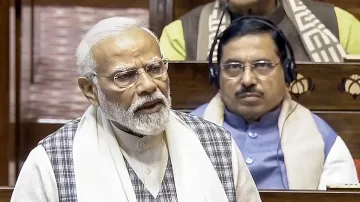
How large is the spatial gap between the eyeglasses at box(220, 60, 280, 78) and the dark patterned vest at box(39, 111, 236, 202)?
37 centimetres

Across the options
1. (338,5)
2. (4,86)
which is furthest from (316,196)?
(338,5)

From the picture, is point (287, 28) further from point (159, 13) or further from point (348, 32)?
point (159, 13)

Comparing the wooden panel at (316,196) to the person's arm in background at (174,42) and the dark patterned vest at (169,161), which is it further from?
the person's arm in background at (174,42)

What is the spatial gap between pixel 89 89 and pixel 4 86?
103 cm

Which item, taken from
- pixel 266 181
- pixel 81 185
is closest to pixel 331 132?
pixel 266 181

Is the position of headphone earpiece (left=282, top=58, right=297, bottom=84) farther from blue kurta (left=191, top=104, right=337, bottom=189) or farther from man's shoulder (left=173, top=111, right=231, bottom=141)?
man's shoulder (left=173, top=111, right=231, bottom=141)

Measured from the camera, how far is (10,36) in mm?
2338

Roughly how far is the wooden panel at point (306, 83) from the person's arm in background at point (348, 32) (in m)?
0.28

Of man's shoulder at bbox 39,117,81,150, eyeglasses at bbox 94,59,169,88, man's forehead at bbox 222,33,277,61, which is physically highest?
man's forehead at bbox 222,33,277,61

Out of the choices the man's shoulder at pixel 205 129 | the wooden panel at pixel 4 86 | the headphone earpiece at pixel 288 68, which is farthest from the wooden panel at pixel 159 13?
the man's shoulder at pixel 205 129

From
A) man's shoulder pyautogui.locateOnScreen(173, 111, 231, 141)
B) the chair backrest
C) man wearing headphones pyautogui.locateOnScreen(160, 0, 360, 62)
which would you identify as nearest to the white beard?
man's shoulder pyautogui.locateOnScreen(173, 111, 231, 141)

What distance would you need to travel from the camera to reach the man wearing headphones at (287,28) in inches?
86.0

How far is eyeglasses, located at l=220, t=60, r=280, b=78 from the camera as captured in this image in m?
1.73

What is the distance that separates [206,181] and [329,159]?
489 mm
